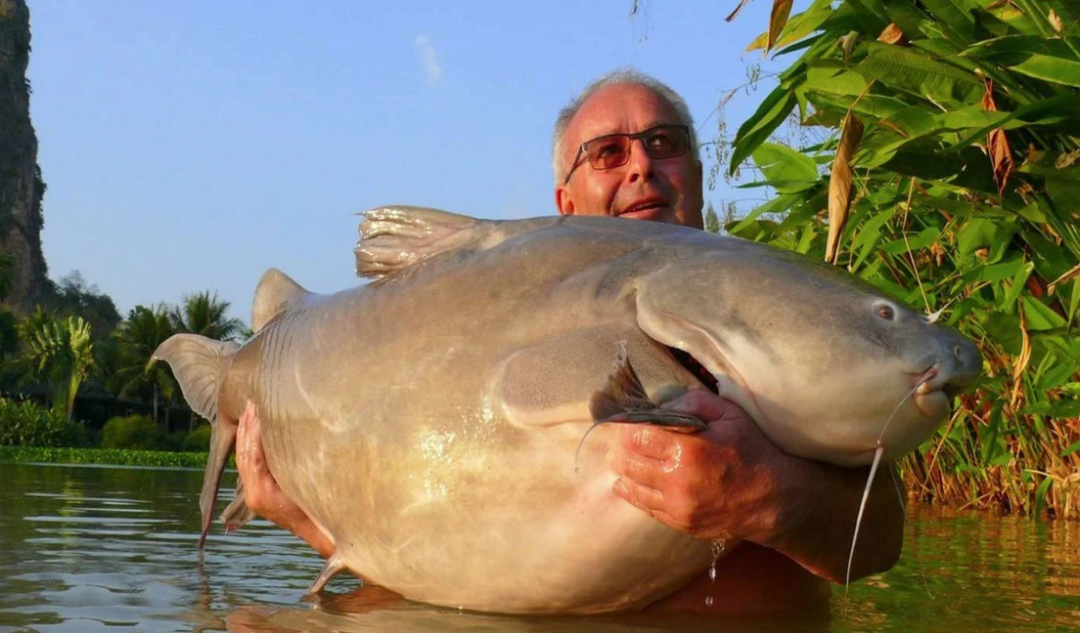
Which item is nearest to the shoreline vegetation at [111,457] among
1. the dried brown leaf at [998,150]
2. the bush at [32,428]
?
the bush at [32,428]

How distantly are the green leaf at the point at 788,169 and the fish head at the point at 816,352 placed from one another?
105 inches

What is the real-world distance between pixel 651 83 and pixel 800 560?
2.30 metres

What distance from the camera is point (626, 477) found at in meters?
2.17

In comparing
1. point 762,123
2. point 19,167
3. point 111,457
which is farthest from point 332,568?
point 19,167

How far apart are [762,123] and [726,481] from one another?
2.32 meters

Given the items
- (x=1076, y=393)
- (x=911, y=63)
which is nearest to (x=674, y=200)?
(x=911, y=63)

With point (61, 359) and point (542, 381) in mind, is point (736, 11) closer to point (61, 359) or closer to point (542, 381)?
point (542, 381)

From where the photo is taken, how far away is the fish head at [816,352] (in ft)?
6.76

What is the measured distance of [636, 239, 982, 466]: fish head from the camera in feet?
6.76

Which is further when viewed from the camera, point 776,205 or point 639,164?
point 776,205

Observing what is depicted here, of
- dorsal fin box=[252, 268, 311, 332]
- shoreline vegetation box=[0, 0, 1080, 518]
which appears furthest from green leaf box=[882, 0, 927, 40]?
dorsal fin box=[252, 268, 311, 332]

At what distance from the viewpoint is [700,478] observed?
2.10 m

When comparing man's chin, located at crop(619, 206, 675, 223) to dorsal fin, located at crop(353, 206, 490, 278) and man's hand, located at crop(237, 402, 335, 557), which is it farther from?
man's hand, located at crop(237, 402, 335, 557)

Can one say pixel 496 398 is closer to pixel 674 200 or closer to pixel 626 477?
pixel 626 477
